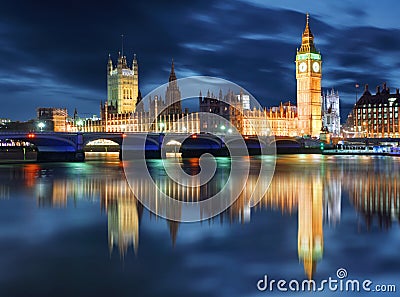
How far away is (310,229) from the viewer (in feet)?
37.1

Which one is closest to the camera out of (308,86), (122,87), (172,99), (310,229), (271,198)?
(310,229)

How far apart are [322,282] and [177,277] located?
7.06ft

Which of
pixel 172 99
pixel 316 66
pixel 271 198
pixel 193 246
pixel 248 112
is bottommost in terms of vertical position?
pixel 193 246

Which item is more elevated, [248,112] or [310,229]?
[248,112]

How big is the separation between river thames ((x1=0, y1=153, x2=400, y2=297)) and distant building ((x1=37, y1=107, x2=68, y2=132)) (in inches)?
3854

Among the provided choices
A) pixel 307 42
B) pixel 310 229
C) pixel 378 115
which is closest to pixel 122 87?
pixel 307 42

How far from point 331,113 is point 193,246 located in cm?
10085

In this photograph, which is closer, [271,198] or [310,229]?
[310,229]

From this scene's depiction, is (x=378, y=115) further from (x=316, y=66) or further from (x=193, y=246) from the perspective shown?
(x=193, y=246)

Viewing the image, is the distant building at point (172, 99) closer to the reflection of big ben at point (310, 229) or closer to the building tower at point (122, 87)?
the building tower at point (122, 87)

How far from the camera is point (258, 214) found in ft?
43.8

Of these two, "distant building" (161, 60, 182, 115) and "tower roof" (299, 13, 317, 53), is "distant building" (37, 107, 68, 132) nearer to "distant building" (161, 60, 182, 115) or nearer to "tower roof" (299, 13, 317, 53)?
"distant building" (161, 60, 182, 115)

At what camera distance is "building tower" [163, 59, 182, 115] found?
8618 cm

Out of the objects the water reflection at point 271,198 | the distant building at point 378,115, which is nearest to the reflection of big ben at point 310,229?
the water reflection at point 271,198
